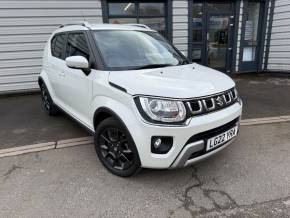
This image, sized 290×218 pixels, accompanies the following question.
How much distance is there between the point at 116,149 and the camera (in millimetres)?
2959

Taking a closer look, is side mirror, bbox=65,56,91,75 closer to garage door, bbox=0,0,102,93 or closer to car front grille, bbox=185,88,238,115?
car front grille, bbox=185,88,238,115

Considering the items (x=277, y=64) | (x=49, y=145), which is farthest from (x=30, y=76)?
(x=277, y=64)

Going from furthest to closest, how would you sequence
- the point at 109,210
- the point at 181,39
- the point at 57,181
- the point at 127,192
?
the point at 181,39, the point at 57,181, the point at 127,192, the point at 109,210

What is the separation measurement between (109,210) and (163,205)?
54 centimetres

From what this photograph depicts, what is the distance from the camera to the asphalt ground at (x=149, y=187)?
246 cm

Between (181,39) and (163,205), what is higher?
(181,39)

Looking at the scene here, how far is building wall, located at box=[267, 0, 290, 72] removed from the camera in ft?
27.3

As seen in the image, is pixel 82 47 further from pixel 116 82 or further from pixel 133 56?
pixel 116 82

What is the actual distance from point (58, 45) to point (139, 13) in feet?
13.0

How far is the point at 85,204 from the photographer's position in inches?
101

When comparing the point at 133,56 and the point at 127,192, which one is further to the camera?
the point at 133,56

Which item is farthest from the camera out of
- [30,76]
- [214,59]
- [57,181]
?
[214,59]

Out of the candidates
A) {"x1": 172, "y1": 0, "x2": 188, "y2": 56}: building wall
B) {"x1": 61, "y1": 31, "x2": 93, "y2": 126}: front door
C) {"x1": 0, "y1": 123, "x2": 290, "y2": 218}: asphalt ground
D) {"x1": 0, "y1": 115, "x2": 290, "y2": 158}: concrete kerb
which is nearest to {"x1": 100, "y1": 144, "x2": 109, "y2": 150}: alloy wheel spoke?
{"x1": 0, "y1": 123, "x2": 290, "y2": 218}: asphalt ground

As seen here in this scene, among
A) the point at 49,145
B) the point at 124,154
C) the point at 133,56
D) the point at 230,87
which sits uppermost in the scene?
the point at 133,56
